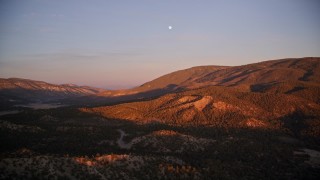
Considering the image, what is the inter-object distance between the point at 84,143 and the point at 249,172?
208 ft

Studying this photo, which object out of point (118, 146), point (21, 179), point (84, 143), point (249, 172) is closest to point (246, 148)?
point (249, 172)

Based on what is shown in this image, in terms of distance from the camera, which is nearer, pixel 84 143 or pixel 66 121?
pixel 84 143

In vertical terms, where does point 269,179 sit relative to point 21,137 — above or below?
below

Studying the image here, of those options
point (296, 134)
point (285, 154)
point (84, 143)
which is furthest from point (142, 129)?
point (296, 134)

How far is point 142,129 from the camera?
171500mm

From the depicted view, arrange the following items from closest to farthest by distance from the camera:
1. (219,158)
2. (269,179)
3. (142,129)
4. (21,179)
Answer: (21,179)
(269,179)
(219,158)
(142,129)

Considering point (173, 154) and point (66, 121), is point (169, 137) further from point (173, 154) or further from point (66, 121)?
point (66, 121)

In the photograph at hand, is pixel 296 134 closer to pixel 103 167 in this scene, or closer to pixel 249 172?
pixel 249 172

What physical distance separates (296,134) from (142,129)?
79.9 meters

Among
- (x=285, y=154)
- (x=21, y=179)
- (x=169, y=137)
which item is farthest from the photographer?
(x=169, y=137)

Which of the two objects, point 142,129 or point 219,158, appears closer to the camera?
point 219,158

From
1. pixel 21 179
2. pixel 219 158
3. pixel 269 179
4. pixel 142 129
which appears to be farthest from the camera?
pixel 142 129

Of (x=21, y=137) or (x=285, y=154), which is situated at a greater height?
(x=21, y=137)

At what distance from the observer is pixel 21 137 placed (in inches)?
5408
